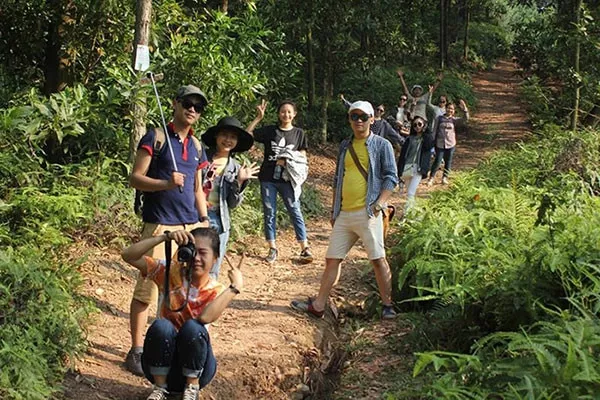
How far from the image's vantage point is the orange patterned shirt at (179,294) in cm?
414

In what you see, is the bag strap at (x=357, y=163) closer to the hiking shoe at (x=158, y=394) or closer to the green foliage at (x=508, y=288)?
the green foliage at (x=508, y=288)

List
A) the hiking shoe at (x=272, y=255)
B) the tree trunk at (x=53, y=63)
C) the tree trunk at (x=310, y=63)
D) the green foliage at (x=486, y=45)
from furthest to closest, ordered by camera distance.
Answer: the green foliage at (x=486, y=45), the tree trunk at (x=310, y=63), the tree trunk at (x=53, y=63), the hiking shoe at (x=272, y=255)

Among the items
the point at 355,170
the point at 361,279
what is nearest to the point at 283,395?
the point at 355,170

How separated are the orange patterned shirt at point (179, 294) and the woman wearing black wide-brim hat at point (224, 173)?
4.85ft

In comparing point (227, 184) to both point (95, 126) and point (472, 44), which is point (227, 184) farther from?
point (472, 44)

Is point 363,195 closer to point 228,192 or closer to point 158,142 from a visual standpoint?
point 228,192

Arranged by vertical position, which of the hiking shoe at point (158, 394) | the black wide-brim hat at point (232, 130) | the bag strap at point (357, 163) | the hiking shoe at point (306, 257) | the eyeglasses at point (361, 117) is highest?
the eyeglasses at point (361, 117)

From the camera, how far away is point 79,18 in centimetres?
859

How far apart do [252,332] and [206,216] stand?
135 centimetres

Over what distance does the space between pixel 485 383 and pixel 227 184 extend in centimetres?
298

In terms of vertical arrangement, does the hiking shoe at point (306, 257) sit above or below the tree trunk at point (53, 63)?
below

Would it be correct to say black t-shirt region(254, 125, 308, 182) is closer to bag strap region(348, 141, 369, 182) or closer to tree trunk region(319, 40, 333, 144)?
bag strap region(348, 141, 369, 182)

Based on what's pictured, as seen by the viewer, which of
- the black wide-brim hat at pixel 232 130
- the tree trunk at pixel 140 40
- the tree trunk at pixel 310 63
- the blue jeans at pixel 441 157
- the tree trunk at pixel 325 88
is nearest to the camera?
the black wide-brim hat at pixel 232 130

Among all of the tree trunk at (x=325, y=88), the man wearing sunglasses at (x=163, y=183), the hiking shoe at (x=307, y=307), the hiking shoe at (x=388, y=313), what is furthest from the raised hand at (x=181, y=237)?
the tree trunk at (x=325, y=88)
